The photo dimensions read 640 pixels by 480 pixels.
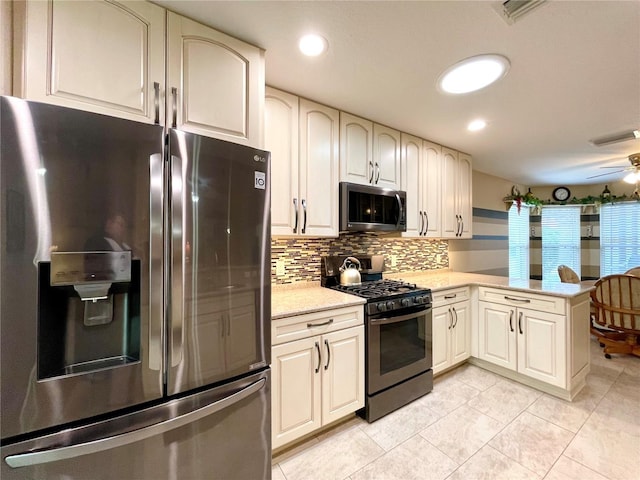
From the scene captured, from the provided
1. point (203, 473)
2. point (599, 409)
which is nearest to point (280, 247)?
point (203, 473)

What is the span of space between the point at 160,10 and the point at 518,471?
3.03m

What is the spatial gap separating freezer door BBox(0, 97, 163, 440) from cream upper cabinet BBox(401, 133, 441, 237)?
227 cm

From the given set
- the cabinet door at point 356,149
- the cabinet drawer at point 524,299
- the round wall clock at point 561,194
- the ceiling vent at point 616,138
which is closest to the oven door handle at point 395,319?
the cabinet drawer at point 524,299

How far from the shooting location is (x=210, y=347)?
1138mm

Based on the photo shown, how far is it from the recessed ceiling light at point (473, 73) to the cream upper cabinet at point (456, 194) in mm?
1268

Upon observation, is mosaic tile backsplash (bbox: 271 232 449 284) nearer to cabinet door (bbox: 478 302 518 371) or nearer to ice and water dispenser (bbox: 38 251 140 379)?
cabinet door (bbox: 478 302 518 371)

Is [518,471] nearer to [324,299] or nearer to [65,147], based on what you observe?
[324,299]

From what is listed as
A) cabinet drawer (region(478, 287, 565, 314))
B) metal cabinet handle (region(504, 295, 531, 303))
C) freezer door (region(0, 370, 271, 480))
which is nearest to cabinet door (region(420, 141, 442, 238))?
cabinet drawer (region(478, 287, 565, 314))

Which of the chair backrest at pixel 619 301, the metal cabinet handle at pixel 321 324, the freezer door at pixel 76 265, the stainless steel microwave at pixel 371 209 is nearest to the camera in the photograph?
the freezer door at pixel 76 265

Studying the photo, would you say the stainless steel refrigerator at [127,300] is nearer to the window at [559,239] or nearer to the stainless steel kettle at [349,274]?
the stainless steel kettle at [349,274]

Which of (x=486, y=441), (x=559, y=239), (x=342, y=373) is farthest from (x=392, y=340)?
(x=559, y=239)

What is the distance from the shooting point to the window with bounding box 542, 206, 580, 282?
16.8 feet

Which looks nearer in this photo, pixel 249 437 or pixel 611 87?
pixel 249 437

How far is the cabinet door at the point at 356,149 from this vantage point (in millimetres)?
2242
